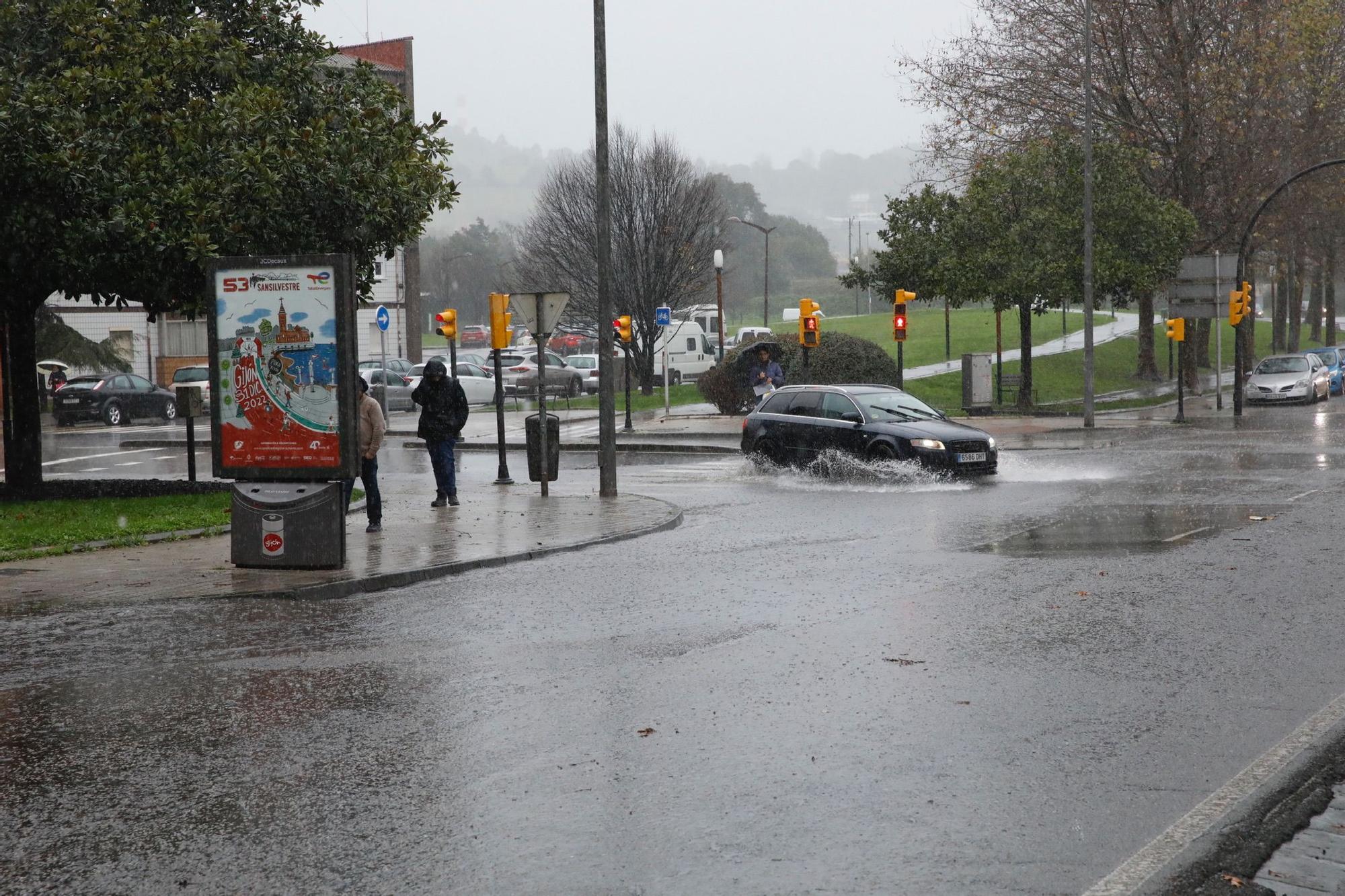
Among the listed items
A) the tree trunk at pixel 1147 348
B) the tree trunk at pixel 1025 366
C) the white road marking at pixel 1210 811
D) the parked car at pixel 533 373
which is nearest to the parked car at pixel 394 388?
the parked car at pixel 533 373

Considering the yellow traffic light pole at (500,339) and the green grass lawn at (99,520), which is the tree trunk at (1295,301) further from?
the green grass lawn at (99,520)

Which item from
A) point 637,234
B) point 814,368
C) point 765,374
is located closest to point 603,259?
point 765,374

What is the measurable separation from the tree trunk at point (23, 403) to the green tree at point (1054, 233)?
25720mm

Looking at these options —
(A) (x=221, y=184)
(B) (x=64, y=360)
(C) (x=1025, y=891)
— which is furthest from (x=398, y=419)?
(C) (x=1025, y=891)

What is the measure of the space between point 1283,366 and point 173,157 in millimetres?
35070

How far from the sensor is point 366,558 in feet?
42.3

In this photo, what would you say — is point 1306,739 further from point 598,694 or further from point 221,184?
point 221,184

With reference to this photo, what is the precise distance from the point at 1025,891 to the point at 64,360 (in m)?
44.0

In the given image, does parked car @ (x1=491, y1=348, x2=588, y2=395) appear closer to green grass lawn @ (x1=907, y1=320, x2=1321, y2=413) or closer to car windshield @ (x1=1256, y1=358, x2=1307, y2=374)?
green grass lawn @ (x1=907, y1=320, x2=1321, y2=413)

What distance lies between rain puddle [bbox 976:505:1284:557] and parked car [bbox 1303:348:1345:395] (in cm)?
3647

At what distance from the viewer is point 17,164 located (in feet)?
52.7

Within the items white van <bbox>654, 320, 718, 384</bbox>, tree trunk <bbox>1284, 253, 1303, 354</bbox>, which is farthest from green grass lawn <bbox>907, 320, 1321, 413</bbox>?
white van <bbox>654, 320, 718, 384</bbox>

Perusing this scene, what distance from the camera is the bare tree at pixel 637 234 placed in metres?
51.2

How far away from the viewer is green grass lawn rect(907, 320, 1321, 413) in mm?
41906
